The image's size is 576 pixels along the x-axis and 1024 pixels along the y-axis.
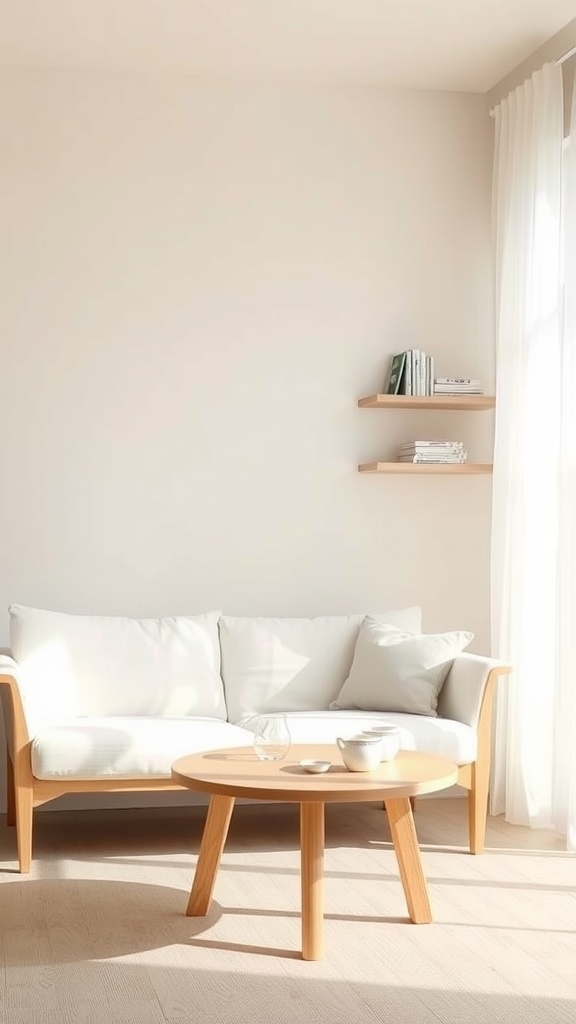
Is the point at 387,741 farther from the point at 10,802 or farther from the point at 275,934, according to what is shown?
the point at 10,802

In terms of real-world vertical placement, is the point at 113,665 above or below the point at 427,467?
below

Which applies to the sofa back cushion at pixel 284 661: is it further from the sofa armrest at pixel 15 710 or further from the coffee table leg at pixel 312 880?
the coffee table leg at pixel 312 880

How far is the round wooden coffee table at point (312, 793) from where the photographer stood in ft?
10.4

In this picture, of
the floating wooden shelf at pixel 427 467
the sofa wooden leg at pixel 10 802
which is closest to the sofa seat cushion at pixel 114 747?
the sofa wooden leg at pixel 10 802

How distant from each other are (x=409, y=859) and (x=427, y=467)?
7.35 ft

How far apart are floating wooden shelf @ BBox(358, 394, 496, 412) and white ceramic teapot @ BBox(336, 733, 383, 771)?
7.08 ft

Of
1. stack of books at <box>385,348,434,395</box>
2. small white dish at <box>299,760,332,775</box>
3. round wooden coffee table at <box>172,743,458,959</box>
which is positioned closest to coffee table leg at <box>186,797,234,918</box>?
round wooden coffee table at <box>172,743,458,959</box>

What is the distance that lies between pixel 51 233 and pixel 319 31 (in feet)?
4.63

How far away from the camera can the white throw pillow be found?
4.77 meters

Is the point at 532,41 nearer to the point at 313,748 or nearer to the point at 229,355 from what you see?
Answer: the point at 229,355

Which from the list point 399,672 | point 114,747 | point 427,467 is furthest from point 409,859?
point 427,467

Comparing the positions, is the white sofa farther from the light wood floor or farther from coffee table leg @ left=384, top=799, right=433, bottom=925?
coffee table leg @ left=384, top=799, right=433, bottom=925

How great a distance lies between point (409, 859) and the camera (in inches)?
136

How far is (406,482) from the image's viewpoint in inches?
219
